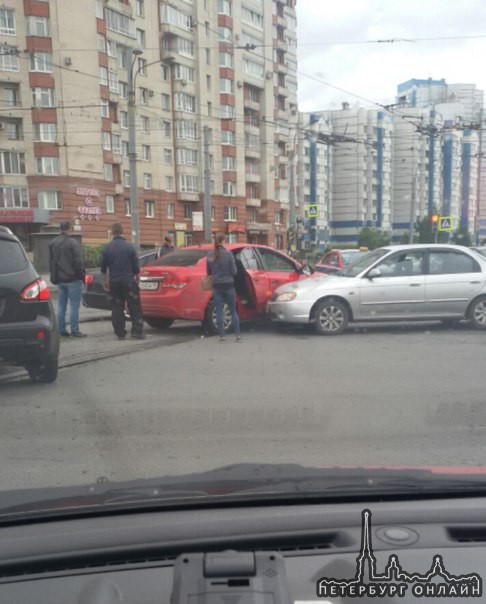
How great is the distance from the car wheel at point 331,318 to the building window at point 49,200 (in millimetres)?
35290

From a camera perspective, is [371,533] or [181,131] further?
[181,131]

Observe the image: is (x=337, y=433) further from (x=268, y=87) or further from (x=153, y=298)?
(x=268, y=87)

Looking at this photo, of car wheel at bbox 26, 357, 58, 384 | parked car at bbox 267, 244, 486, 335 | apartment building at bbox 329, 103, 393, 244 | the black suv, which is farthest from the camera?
apartment building at bbox 329, 103, 393, 244

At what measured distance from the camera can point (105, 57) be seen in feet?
143

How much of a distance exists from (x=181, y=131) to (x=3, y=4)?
16785 mm

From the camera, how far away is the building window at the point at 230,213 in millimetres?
55062

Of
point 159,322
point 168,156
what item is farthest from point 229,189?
point 159,322

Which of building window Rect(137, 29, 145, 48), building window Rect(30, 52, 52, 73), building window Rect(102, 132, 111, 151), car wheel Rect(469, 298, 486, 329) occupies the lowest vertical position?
car wheel Rect(469, 298, 486, 329)

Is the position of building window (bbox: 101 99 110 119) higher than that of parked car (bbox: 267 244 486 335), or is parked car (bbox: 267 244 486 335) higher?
building window (bbox: 101 99 110 119)

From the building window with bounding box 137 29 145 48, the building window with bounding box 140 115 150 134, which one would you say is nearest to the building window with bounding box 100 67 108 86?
the building window with bounding box 140 115 150 134

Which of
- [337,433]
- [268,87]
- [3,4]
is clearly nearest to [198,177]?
[268,87]

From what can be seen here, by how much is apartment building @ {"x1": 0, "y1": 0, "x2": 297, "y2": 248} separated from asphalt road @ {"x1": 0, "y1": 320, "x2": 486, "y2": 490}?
22.4 metres

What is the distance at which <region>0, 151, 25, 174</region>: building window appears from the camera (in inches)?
1626

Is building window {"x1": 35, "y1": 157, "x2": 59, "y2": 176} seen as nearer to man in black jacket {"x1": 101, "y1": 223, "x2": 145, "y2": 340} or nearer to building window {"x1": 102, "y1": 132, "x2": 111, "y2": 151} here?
building window {"x1": 102, "y1": 132, "x2": 111, "y2": 151}
